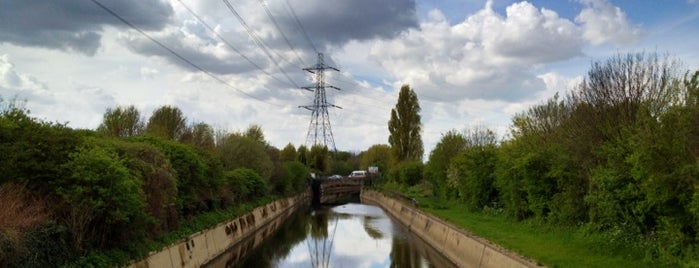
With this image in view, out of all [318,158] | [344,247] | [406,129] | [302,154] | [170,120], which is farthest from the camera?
[302,154]

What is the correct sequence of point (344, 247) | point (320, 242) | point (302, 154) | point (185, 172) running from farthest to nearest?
point (302, 154) < point (320, 242) < point (344, 247) < point (185, 172)

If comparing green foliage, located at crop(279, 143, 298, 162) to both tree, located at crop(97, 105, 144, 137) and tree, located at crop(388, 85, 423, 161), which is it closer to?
tree, located at crop(388, 85, 423, 161)

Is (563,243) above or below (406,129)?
below

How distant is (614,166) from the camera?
1648 cm

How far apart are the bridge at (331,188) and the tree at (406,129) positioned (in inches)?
600

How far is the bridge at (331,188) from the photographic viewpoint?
88.9m

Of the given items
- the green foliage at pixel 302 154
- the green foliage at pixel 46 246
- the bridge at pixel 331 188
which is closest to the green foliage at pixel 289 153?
the green foliage at pixel 302 154

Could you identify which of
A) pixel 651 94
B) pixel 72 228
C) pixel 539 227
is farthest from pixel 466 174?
pixel 72 228

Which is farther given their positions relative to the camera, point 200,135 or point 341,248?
point 200,135

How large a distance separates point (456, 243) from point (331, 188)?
63571 millimetres

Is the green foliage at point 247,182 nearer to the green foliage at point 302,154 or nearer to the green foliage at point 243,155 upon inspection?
the green foliage at point 243,155

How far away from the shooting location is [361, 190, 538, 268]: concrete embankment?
20.0 m

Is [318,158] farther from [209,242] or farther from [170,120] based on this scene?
[209,242]

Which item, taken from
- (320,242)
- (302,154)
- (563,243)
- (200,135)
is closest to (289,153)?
(302,154)
